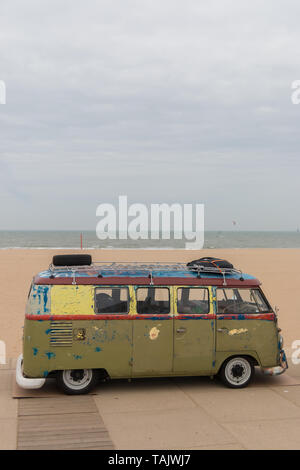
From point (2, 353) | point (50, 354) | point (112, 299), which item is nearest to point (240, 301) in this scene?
point (112, 299)

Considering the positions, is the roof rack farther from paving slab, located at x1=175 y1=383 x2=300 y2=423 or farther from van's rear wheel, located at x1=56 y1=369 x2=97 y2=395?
paving slab, located at x1=175 y1=383 x2=300 y2=423

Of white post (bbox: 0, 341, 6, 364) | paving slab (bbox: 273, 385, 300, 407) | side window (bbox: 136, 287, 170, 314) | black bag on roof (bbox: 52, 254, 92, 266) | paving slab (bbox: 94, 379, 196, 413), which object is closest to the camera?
paving slab (bbox: 94, 379, 196, 413)

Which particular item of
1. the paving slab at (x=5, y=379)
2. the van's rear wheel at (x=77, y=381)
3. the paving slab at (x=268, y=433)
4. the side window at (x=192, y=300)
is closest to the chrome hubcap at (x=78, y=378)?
the van's rear wheel at (x=77, y=381)

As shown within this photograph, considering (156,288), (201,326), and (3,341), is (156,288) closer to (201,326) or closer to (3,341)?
(201,326)

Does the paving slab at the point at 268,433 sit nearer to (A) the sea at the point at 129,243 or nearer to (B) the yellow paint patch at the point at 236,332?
(B) the yellow paint patch at the point at 236,332

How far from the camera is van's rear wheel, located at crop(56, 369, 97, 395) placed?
369 inches

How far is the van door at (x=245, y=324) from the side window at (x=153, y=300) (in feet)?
3.05

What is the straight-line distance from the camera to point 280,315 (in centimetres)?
1827

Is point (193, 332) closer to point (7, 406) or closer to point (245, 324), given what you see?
point (245, 324)

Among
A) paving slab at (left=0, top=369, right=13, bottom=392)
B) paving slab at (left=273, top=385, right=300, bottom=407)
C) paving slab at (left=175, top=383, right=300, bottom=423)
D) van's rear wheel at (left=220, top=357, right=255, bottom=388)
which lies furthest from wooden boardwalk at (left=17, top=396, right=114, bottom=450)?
paving slab at (left=273, top=385, right=300, bottom=407)

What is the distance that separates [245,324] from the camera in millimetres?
9867

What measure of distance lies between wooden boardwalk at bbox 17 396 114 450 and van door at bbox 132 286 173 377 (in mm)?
1071

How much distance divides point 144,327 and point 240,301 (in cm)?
182
